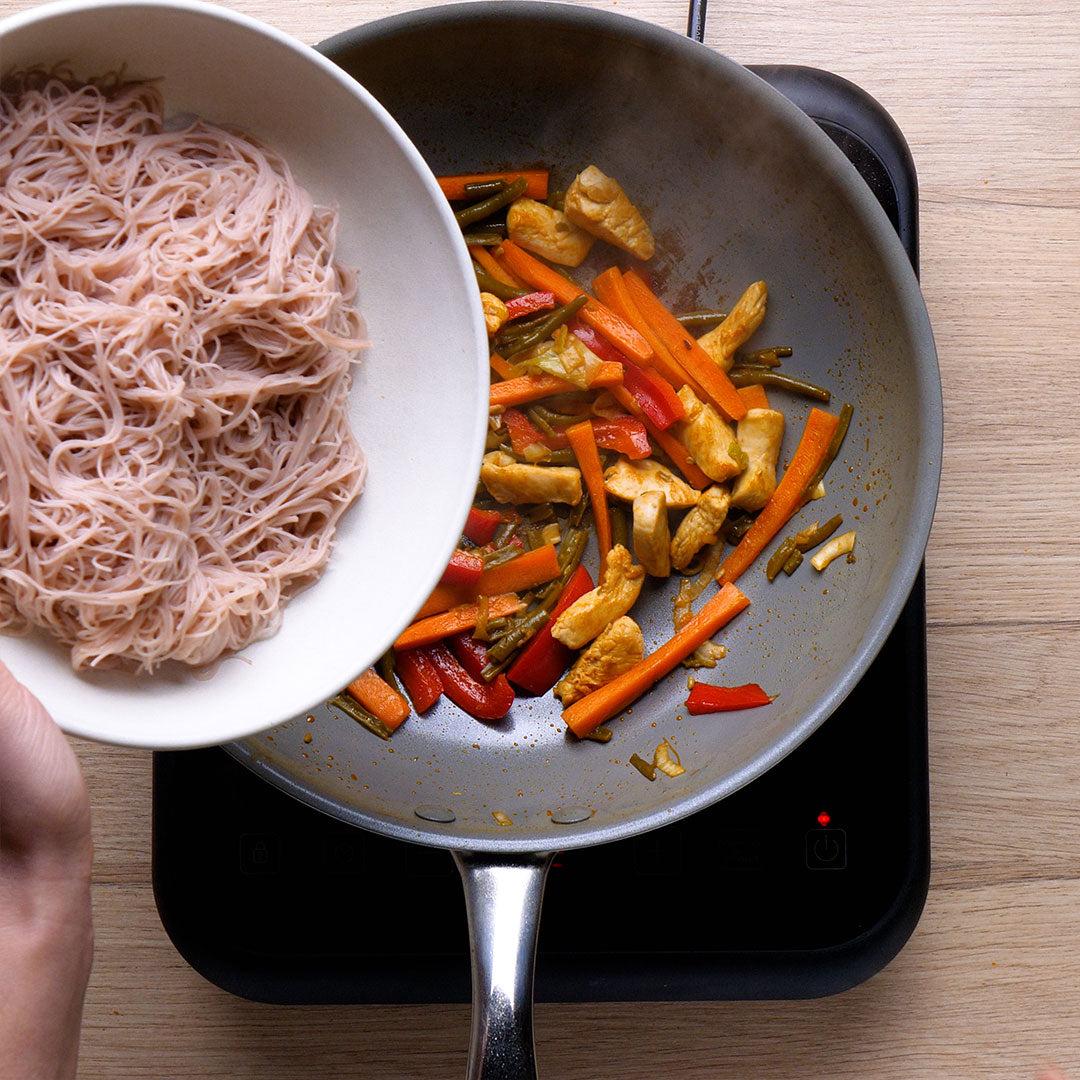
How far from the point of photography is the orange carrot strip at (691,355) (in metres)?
1.77

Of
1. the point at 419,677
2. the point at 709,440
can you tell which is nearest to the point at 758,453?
the point at 709,440

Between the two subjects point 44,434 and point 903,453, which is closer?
point 44,434

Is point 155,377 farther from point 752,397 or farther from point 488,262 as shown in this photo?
point 752,397

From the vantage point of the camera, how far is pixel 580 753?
1.73 meters

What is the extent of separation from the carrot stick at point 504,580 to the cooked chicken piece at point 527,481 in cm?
10

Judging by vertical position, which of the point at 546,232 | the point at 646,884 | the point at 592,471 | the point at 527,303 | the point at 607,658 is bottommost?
the point at 646,884

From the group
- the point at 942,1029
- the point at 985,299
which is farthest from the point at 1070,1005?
the point at 985,299

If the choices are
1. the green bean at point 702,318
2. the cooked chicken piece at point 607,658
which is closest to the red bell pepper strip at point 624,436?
the green bean at point 702,318

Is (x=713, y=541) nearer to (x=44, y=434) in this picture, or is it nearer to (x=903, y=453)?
(x=903, y=453)

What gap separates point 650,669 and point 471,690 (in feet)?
1.08

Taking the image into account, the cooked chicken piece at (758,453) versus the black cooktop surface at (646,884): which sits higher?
the cooked chicken piece at (758,453)

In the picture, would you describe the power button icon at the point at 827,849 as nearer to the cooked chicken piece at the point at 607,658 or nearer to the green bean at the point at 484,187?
the cooked chicken piece at the point at 607,658

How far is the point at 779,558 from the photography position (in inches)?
67.9

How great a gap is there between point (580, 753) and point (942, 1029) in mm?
866
